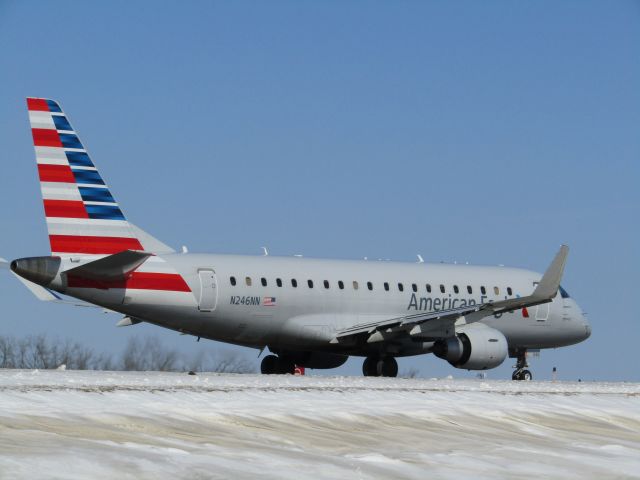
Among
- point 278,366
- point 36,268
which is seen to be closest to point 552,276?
point 278,366

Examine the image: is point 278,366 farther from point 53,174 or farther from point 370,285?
point 53,174

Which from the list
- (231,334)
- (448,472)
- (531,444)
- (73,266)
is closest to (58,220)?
(73,266)

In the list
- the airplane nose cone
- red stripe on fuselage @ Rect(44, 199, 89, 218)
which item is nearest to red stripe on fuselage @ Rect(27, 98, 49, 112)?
red stripe on fuselage @ Rect(44, 199, 89, 218)

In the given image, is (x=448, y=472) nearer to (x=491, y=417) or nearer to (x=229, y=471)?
(x=229, y=471)

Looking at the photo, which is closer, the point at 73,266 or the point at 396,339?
the point at 73,266

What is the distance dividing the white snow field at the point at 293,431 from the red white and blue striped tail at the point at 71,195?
8447mm

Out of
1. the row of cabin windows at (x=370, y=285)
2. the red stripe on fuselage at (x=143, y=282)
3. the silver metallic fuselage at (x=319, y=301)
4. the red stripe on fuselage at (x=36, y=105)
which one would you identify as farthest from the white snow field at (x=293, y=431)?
the red stripe on fuselage at (x=36, y=105)

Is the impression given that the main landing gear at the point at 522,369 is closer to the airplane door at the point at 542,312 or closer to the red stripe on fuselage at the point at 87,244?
the airplane door at the point at 542,312

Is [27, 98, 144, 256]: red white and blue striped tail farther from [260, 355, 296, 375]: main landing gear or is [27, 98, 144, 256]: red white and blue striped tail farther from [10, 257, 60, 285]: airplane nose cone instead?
[260, 355, 296, 375]: main landing gear

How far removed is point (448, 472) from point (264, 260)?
22.8 meters

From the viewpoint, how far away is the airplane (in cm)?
3531

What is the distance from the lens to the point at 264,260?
3891 centimetres

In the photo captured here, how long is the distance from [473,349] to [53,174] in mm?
13614

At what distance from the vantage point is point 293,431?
19.5 m
